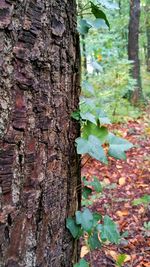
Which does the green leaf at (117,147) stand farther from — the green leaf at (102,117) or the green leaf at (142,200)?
the green leaf at (142,200)

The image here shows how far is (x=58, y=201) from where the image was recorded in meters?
0.98

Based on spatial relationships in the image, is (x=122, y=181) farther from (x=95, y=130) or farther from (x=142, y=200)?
(x=95, y=130)

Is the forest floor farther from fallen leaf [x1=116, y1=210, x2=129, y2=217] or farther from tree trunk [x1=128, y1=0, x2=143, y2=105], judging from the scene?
tree trunk [x1=128, y1=0, x2=143, y2=105]

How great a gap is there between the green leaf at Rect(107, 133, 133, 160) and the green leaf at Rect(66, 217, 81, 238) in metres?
0.27

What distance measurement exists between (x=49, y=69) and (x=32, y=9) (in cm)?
16

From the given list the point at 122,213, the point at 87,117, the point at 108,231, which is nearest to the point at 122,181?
the point at 122,213

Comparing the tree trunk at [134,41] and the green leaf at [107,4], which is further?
the tree trunk at [134,41]

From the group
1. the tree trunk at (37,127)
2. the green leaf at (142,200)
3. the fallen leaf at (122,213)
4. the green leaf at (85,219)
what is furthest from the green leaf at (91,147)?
the green leaf at (142,200)

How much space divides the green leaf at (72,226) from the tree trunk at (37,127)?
20 millimetres

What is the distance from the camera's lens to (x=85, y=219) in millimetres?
1105

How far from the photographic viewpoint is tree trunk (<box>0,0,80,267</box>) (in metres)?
0.75

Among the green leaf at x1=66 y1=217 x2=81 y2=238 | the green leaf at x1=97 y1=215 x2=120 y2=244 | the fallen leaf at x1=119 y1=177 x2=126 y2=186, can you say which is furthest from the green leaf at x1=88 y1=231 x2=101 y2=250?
the fallen leaf at x1=119 y1=177 x2=126 y2=186

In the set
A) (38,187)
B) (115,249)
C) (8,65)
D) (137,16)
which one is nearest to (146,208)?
(115,249)

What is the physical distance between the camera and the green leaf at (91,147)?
38.8 inches
